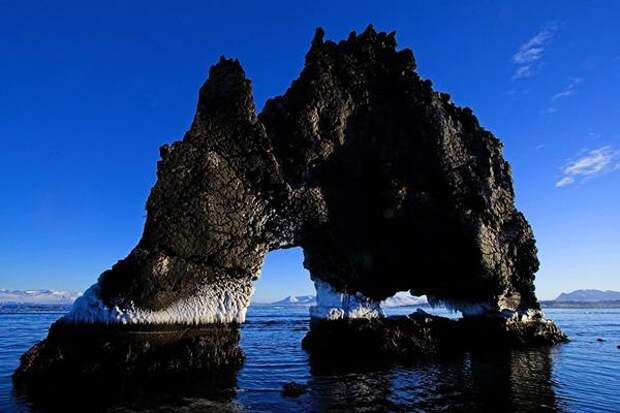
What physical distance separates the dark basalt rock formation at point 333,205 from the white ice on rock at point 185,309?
47 mm

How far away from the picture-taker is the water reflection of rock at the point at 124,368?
13.5 m

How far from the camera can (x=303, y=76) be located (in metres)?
24.0

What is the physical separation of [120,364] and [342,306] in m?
12.9

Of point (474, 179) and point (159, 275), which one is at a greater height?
point (474, 179)

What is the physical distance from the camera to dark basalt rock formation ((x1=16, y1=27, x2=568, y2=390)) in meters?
17.7

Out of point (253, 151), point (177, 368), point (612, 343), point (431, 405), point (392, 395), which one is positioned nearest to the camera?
point (431, 405)

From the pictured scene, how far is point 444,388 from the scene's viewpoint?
50.0 feet

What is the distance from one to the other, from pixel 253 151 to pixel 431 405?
12559 mm

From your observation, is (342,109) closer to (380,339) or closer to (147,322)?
(380,339)

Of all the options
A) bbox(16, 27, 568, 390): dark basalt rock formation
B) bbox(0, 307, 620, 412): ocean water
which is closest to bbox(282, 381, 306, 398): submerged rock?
bbox(0, 307, 620, 412): ocean water

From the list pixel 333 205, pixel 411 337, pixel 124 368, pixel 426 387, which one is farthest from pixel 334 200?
pixel 124 368

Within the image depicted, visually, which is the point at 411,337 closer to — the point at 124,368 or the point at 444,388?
the point at 444,388

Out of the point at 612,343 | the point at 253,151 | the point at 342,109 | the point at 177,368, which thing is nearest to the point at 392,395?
the point at 177,368

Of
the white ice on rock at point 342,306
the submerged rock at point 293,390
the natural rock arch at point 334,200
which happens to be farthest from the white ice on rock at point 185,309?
the white ice on rock at point 342,306
